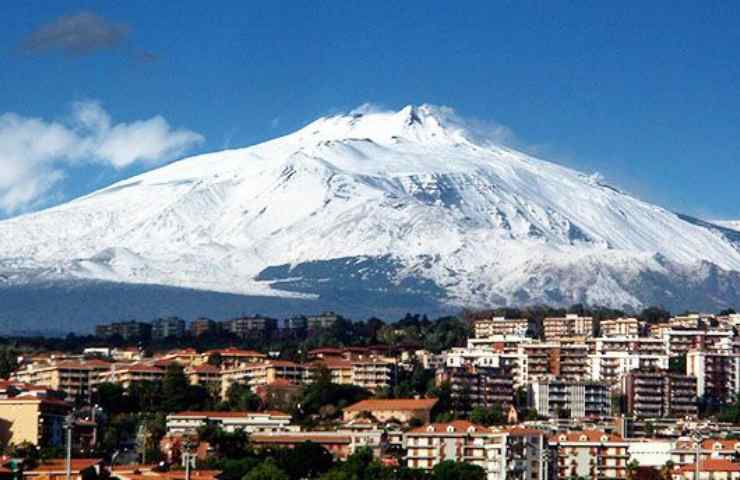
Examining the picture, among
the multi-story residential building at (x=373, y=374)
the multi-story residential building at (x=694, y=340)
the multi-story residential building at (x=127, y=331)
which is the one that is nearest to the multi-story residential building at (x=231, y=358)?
the multi-story residential building at (x=373, y=374)

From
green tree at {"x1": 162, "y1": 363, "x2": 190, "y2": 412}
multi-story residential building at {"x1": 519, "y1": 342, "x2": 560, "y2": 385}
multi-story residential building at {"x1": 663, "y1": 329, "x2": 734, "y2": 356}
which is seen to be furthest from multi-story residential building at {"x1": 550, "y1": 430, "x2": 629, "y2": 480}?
multi-story residential building at {"x1": 663, "y1": 329, "x2": 734, "y2": 356}

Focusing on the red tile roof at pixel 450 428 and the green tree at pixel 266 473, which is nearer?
the green tree at pixel 266 473

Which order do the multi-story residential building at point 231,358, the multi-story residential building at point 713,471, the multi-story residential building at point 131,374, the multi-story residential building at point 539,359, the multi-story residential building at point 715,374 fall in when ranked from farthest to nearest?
the multi-story residential building at point 539,359, the multi-story residential building at point 231,358, the multi-story residential building at point 715,374, the multi-story residential building at point 131,374, the multi-story residential building at point 713,471

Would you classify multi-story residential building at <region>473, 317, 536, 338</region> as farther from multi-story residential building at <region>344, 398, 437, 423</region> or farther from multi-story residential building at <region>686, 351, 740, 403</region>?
multi-story residential building at <region>344, 398, 437, 423</region>

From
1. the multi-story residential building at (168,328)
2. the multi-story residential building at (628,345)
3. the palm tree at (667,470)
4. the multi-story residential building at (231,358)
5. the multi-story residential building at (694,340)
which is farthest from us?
the multi-story residential building at (168,328)

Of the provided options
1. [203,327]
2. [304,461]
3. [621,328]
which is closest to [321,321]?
[203,327]

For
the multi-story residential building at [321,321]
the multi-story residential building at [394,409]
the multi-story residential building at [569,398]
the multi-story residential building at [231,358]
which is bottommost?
the multi-story residential building at [394,409]

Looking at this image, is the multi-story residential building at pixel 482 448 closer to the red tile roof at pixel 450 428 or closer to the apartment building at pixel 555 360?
the red tile roof at pixel 450 428
